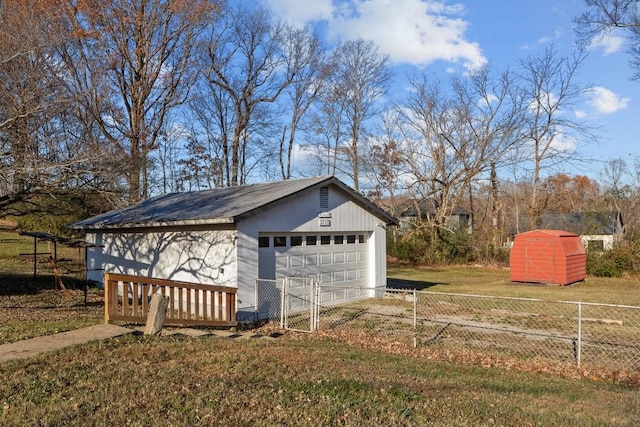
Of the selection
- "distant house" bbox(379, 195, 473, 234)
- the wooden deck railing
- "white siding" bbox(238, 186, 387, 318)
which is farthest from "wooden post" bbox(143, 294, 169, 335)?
"distant house" bbox(379, 195, 473, 234)

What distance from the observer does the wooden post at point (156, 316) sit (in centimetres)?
775

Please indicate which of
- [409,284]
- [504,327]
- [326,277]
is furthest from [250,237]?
[409,284]

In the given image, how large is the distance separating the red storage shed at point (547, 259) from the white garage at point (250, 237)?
905cm

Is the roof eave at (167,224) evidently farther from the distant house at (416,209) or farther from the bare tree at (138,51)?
the distant house at (416,209)

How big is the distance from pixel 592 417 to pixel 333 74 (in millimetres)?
35263

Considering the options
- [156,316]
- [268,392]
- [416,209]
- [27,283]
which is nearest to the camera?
[268,392]

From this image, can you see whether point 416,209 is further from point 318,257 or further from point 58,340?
point 58,340

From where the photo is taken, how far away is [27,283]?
596 inches

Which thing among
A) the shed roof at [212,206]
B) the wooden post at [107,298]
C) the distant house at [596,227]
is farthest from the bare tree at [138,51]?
the distant house at [596,227]

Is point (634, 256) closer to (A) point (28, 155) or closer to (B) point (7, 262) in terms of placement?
(A) point (28, 155)

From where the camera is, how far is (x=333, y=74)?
37844 millimetres

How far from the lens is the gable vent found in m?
14.9

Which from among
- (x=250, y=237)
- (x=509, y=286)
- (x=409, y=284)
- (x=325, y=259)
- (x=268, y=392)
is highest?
(x=250, y=237)

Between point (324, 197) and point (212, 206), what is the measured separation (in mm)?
3335
